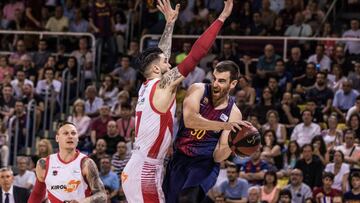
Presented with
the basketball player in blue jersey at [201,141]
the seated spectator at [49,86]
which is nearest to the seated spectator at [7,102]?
the seated spectator at [49,86]

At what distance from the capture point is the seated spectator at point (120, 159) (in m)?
18.3

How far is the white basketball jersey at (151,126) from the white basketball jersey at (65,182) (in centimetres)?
112

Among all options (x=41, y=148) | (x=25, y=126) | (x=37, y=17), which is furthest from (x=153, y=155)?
(x=37, y=17)

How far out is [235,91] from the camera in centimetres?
2022

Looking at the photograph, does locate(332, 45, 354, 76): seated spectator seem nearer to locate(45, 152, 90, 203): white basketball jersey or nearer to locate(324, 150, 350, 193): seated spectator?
locate(324, 150, 350, 193): seated spectator

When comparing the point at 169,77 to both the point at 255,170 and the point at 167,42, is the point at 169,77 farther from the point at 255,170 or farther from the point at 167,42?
the point at 255,170

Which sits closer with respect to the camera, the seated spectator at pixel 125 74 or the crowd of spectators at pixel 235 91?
the crowd of spectators at pixel 235 91

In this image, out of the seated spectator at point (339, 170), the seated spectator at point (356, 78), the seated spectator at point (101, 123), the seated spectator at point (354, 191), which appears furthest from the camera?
the seated spectator at point (356, 78)

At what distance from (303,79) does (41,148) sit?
550cm

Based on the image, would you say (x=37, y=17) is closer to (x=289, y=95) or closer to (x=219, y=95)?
(x=289, y=95)

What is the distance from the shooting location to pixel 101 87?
71.9 ft

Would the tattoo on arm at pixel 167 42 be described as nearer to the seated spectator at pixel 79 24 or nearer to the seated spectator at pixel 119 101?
the seated spectator at pixel 119 101

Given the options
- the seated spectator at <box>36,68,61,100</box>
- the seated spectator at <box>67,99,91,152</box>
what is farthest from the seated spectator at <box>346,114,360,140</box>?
the seated spectator at <box>36,68,61,100</box>

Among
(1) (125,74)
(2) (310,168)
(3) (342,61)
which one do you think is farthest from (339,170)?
(1) (125,74)
